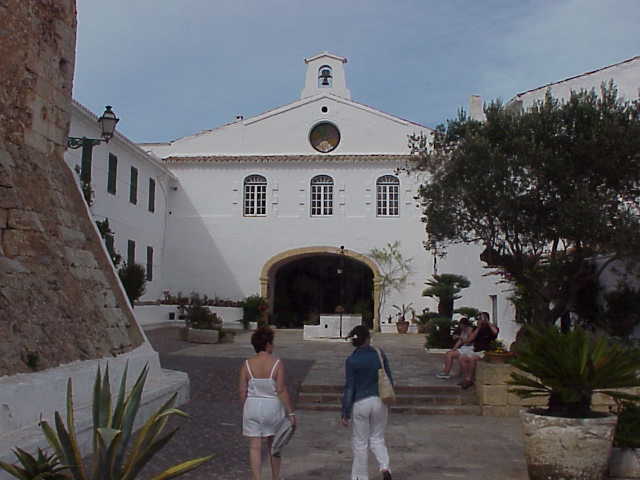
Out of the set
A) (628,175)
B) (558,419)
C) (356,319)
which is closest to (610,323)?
(628,175)

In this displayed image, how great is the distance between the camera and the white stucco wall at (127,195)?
65.7 feet

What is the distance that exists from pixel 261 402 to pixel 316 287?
81.3ft

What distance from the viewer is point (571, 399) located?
559 cm

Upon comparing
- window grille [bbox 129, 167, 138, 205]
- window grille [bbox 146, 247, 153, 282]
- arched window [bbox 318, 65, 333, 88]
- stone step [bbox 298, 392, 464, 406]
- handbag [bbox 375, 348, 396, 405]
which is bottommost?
stone step [bbox 298, 392, 464, 406]

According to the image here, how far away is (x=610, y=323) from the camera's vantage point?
450 inches

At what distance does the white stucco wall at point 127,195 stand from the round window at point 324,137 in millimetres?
6032

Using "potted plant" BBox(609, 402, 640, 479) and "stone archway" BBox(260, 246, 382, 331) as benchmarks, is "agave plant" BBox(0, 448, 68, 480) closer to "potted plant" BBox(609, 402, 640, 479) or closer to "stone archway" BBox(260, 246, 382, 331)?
"potted plant" BBox(609, 402, 640, 479)

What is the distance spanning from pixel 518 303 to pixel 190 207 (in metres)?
16.2

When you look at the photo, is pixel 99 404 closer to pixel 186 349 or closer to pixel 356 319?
pixel 186 349

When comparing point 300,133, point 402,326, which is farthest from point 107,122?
point 300,133

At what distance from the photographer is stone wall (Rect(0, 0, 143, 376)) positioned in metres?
6.36

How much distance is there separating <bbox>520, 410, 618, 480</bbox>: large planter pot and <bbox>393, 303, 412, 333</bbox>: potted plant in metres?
19.2

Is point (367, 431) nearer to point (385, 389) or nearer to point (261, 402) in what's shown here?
point (385, 389)

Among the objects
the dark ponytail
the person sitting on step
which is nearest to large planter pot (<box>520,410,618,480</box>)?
the dark ponytail
